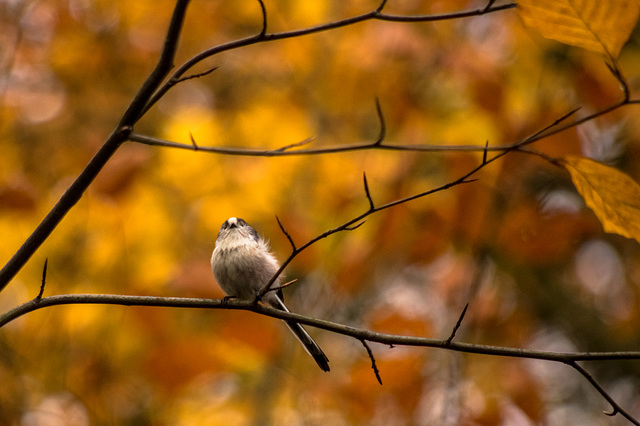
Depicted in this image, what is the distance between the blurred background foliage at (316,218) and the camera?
150 inches

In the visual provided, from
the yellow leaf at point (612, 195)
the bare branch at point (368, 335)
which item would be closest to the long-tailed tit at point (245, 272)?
the bare branch at point (368, 335)

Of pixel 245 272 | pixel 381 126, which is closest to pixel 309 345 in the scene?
pixel 245 272

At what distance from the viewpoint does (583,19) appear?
1.68 meters

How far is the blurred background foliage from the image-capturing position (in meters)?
3.81

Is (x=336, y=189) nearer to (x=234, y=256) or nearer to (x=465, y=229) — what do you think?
(x=465, y=229)

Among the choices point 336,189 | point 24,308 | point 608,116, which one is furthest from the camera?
point 336,189

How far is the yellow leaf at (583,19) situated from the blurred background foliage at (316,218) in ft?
5.84

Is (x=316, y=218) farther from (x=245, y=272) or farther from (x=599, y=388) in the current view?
(x=599, y=388)

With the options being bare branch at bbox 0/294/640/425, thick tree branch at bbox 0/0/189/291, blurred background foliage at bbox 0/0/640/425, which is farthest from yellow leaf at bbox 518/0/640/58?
blurred background foliage at bbox 0/0/640/425

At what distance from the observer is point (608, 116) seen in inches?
160

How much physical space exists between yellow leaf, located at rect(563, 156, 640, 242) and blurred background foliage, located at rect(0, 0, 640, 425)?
177cm

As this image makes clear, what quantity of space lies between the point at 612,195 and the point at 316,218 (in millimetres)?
3086

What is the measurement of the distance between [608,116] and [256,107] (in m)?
3.22

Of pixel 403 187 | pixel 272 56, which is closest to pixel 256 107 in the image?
pixel 272 56
